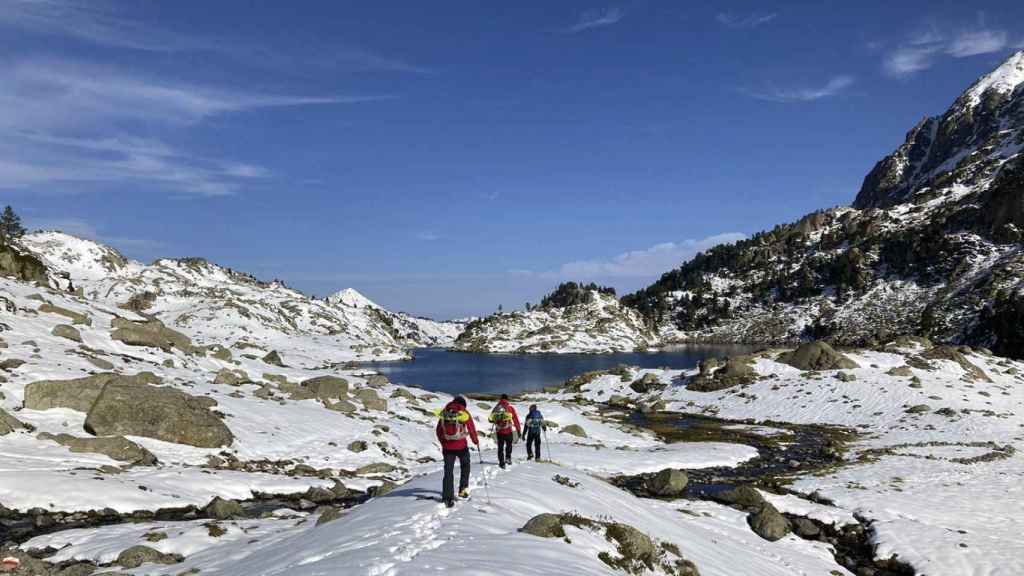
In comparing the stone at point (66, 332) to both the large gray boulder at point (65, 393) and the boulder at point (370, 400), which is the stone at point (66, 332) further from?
the boulder at point (370, 400)

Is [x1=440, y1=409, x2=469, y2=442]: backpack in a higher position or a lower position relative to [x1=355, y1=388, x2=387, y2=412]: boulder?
higher

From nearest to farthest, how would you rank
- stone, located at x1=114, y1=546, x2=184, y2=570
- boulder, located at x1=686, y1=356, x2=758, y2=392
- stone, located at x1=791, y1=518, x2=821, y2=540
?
stone, located at x1=114, y1=546, x2=184, y2=570
stone, located at x1=791, y1=518, x2=821, y2=540
boulder, located at x1=686, y1=356, x2=758, y2=392

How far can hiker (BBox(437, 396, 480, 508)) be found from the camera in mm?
15750

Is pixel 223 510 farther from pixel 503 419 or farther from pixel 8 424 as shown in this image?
pixel 8 424

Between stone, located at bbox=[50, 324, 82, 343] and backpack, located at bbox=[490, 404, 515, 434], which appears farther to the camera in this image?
stone, located at bbox=[50, 324, 82, 343]

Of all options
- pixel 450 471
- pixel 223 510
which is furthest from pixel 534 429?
pixel 223 510

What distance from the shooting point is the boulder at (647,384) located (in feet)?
274

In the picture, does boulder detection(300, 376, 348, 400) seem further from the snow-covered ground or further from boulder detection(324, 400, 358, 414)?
the snow-covered ground

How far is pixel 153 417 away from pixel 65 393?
4.26 m

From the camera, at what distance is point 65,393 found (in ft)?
87.9

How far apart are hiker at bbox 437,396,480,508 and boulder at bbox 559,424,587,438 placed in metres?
32.8

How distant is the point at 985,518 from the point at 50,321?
60441 millimetres

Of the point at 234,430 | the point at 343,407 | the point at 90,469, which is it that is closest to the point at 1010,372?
the point at 343,407

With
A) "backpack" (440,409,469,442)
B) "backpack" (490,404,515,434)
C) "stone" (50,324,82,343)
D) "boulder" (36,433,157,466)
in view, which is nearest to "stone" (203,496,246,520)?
"boulder" (36,433,157,466)
